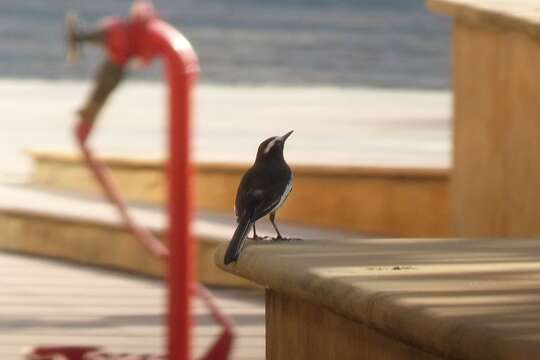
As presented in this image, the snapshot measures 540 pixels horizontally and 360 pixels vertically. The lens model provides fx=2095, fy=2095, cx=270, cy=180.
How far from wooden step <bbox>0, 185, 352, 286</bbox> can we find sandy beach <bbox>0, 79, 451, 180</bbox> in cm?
38

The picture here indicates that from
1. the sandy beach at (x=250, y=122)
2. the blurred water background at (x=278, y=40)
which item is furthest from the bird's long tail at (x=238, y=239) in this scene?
the blurred water background at (x=278, y=40)

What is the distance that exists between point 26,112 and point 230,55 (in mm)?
4785

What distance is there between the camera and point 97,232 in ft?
26.9

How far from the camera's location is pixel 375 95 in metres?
12.8

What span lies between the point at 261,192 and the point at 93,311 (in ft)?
12.1

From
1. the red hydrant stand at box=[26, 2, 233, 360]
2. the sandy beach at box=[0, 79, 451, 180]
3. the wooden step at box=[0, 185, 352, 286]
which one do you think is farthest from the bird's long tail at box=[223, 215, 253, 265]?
the sandy beach at box=[0, 79, 451, 180]

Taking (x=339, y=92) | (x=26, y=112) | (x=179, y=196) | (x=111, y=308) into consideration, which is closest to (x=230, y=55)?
(x=339, y=92)

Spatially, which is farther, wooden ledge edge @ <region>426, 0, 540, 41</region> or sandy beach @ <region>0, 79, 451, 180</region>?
sandy beach @ <region>0, 79, 451, 180</region>

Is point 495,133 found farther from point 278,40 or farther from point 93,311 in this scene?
point 278,40

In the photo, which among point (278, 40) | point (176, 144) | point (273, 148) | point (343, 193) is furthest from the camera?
point (278, 40)

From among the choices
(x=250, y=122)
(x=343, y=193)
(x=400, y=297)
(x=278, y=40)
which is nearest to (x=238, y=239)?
(x=400, y=297)

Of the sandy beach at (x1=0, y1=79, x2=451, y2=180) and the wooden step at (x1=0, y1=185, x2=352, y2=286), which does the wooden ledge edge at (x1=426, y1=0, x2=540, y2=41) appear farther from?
the sandy beach at (x1=0, y1=79, x2=451, y2=180)

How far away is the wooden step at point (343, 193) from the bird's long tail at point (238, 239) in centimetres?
435

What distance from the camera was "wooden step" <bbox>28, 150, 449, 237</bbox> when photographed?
7918 millimetres
